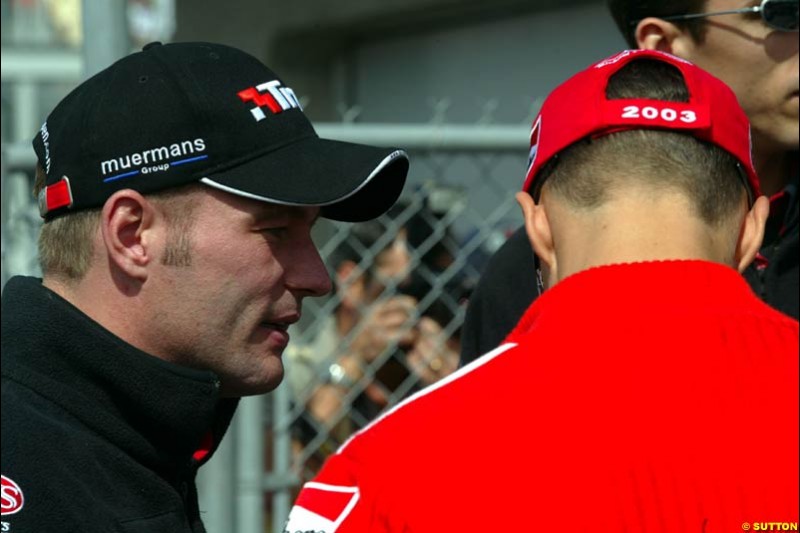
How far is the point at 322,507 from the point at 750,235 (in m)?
0.66

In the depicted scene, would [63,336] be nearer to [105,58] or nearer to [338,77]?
[105,58]

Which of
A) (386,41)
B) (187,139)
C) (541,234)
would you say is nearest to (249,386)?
(187,139)

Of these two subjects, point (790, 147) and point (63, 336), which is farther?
point (790, 147)

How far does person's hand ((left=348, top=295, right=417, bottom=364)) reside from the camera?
334 cm

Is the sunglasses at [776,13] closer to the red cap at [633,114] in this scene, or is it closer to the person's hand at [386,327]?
the red cap at [633,114]

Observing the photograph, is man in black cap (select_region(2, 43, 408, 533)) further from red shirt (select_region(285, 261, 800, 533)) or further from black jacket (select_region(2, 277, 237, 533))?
red shirt (select_region(285, 261, 800, 533))

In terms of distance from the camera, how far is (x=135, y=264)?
1729 millimetres

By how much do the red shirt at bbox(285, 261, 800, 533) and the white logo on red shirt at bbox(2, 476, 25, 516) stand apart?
14.7 inches

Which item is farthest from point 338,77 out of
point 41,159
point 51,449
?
point 51,449

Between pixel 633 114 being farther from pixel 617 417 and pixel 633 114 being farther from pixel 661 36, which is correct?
pixel 661 36

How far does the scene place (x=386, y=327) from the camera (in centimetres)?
334

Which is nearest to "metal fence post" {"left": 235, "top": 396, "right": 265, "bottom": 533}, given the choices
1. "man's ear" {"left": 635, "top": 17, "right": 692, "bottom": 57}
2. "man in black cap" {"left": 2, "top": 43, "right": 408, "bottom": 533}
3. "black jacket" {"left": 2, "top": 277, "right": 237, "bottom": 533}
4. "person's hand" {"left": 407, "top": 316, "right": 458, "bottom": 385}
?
"person's hand" {"left": 407, "top": 316, "right": 458, "bottom": 385}

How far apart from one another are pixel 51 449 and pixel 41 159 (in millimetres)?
488

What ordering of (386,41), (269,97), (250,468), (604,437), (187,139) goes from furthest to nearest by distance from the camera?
(386,41)
(250,468)
(269,97)
(187,139)
(604,437)
